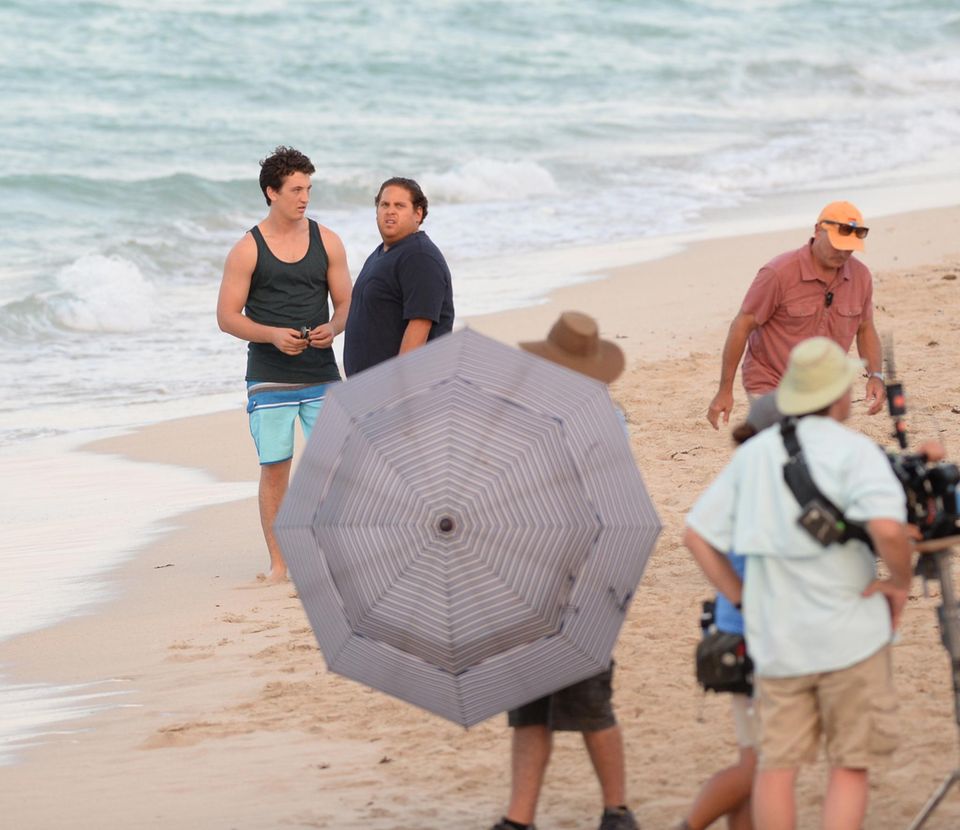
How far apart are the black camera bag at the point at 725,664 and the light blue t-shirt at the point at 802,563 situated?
0.62 ft

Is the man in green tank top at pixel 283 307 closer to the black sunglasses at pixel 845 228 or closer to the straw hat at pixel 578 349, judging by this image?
the black sunglasses at pixel 845 228

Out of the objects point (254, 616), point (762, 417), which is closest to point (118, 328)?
point (254, 616)

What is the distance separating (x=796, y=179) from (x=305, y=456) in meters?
18.0

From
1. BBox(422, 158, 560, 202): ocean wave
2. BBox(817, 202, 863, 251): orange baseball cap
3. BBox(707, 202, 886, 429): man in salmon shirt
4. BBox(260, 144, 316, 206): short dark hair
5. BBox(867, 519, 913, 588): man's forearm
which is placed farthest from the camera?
BBox(422, 158, 560, 202): ocean wave

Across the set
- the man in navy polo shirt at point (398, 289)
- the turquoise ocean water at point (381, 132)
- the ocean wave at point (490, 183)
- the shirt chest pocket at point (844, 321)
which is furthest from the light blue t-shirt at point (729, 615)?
the ocean wave at point (490, 183)

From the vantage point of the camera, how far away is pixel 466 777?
16.8 ft

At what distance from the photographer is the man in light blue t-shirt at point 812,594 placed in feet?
12.2

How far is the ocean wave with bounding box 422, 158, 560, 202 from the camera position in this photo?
849 inches

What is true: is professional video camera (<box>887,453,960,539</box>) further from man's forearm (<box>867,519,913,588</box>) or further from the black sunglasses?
the black sunglasses

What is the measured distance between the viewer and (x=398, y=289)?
637 centimetres

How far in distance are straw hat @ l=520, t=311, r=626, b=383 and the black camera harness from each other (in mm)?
918

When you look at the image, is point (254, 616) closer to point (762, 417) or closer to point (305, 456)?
point (305, 456)

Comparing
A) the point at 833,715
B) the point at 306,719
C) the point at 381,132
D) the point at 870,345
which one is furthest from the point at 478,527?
the point at 381,132

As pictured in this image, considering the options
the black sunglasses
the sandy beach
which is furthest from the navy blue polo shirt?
the black sunglasses
